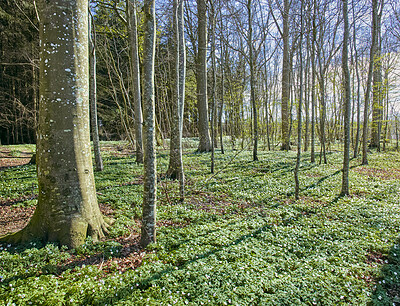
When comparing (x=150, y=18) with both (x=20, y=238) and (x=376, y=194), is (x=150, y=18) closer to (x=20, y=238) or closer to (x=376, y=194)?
(x=20, y=238)

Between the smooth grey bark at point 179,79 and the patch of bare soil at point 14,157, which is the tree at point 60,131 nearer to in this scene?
the smooth grey bark at point 179,79

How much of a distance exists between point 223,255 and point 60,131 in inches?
146

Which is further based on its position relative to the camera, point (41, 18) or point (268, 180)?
point (268, 180)

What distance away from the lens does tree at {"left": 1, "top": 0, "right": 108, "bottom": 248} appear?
3.84 m

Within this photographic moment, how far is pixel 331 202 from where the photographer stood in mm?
7473

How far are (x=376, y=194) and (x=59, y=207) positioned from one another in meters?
10.5

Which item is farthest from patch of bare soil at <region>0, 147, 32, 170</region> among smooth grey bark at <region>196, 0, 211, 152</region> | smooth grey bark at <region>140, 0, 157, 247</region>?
smooth grey bark at <region>140, 0, 157, 247</region>

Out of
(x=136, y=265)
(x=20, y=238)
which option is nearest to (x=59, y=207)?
(x=20, y=238)

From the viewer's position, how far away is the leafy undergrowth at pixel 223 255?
9.89ft

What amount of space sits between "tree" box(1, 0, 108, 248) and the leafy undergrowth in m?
0.39

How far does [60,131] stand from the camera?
12.7 ft

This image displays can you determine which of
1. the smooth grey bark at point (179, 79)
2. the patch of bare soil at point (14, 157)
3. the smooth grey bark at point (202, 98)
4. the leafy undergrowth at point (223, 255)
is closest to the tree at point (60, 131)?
the leafy undergrowth at point (223, 255)

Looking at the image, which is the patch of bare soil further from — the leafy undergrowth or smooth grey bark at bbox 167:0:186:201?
smooth grey bark at bbox 167:0:186:201

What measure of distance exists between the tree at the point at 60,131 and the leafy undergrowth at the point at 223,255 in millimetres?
387
